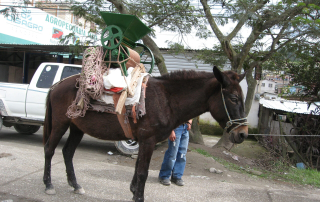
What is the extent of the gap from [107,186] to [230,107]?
255cm

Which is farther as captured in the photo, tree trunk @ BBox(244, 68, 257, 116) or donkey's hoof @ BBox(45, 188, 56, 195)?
tree trunk @ BBox(244, 68, 257, 116)

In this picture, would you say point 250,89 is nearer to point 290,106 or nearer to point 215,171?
point 290,106

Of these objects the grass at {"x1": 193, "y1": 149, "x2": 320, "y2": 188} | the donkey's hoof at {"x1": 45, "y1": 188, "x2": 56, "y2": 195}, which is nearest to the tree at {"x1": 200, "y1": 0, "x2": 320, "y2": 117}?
the grass at {"x1": 193, "y1": 149, "x2": 320, "y2": 188}

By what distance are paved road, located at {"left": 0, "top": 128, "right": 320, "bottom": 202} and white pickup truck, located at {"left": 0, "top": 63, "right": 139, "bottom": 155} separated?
1.48 m

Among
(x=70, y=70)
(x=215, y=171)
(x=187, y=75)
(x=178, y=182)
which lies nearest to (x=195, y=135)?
(x=215, y=171)

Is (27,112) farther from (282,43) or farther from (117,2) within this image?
(282,43)

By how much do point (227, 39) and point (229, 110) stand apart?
15.7 feet

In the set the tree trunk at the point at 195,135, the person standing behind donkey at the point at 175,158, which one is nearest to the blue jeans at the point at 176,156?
the person standing behind donkey at the point at 175,158

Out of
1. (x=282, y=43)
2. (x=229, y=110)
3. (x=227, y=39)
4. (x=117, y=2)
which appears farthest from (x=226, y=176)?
(x=117, y=2)

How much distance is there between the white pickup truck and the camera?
7.03 m

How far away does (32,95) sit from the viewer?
7055 mm

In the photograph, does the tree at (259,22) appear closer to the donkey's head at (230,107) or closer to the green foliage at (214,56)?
the green foliage at (214,56)

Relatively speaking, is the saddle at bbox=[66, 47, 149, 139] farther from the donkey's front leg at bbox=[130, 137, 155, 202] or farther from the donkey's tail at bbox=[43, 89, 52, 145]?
the donkey's tail at bbox=[43, 89, 52, 145]

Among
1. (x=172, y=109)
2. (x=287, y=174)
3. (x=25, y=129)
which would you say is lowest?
(x=25, y=129)
